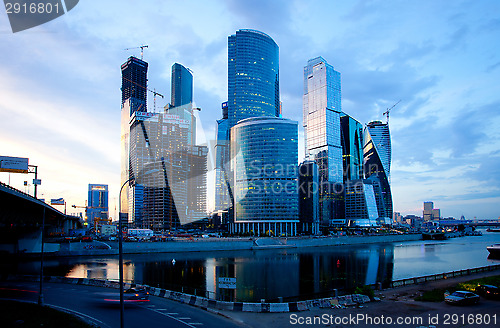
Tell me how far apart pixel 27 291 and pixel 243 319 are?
2939cm

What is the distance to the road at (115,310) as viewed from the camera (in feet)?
96.3

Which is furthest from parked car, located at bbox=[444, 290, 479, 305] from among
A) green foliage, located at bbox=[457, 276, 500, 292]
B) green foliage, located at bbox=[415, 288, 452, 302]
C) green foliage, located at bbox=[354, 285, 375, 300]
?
green foliage, located at bbox=[354, 285, 375, 300]

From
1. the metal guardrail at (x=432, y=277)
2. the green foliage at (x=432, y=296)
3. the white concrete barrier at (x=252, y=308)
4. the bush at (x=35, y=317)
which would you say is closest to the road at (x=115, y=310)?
the bush at (x=35, y=317)

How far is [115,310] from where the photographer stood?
34.2 m

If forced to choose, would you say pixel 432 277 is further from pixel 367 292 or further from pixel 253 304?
pixel 253 304

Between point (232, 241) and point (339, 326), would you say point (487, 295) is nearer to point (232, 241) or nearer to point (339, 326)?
point (339, 326)

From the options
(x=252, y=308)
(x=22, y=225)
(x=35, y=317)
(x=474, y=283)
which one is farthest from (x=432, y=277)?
(x=22, y=225)

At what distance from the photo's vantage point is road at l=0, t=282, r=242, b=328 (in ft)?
96.3

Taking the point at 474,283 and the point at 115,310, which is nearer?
the point at 115,310

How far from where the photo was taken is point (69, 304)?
117ft

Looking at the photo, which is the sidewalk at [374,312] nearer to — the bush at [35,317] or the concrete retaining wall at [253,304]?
the concrete retaining wall at [253,304]

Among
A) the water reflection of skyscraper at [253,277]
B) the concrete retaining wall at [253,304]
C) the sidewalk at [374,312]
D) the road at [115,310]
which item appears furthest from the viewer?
the water reflection of skyscraper at [253,277]

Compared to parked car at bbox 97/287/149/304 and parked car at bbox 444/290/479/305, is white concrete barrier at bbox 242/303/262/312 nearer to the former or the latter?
parked car at bbox 97/287/149/304

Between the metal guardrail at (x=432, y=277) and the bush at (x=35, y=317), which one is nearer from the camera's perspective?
the bush at (x=35, y=317)
